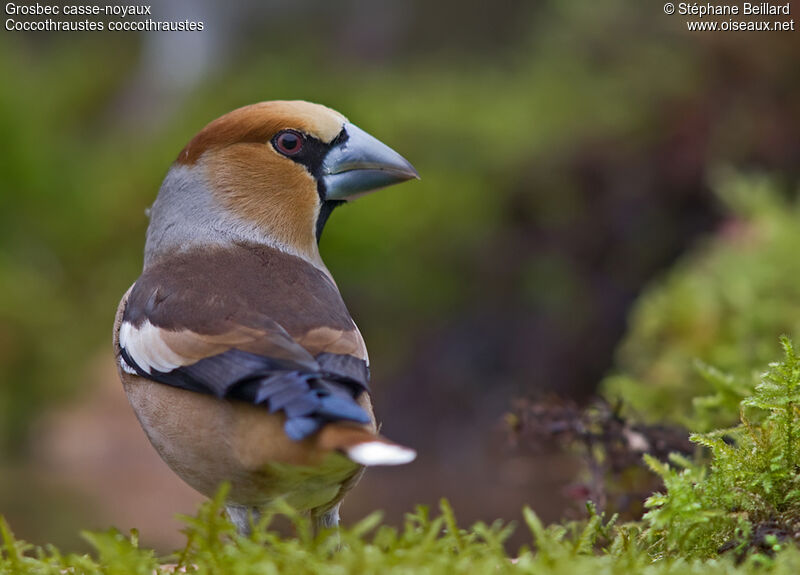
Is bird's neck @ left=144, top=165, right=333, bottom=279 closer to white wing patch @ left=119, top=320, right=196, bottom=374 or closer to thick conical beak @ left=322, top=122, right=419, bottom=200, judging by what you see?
thick conical beak @ left=322, top=122, right=419, bottom=200

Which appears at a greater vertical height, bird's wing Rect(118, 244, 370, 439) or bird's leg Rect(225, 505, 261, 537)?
bird's wing Rect(118, 244, 370, 439)

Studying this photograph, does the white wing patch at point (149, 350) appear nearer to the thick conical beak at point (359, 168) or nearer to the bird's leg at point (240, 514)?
the bird's leg at point (240, 514)

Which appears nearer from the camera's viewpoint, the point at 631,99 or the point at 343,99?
the point at 631,99

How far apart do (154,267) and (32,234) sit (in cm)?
837

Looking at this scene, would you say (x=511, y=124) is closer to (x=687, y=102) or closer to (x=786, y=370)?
(x=687, y=102)

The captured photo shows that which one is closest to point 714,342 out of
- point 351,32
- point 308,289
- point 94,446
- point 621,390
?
point 621,390

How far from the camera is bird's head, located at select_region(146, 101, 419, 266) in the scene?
3.11m

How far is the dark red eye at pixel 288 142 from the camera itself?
313 cm

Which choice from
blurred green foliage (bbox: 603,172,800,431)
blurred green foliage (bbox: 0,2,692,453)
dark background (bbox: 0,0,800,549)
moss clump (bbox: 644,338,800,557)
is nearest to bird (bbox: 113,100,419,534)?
moss clump (bbox: 644,338,800,557)

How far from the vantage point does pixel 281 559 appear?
1.75m

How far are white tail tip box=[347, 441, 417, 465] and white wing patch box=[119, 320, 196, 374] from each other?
0.65 meters

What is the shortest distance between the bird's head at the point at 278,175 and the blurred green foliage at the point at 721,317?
1554mm

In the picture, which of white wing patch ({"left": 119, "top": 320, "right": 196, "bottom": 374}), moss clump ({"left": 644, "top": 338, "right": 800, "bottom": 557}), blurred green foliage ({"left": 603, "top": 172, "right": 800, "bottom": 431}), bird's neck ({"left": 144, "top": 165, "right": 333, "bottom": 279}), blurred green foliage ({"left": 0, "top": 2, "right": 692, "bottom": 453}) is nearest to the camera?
moss clump ({"left": 644, "top": 338, "right": 800, "bottom": 557})

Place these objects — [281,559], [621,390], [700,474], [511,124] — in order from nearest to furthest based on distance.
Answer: [281,559] → [700,474] → [621,390] → [511,124]
